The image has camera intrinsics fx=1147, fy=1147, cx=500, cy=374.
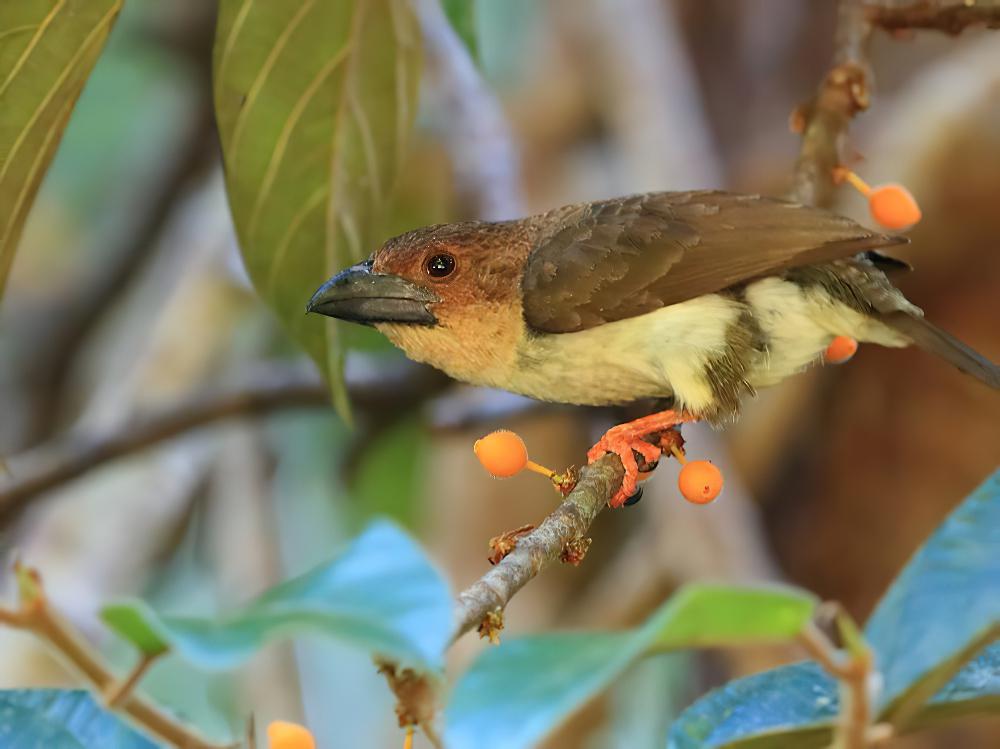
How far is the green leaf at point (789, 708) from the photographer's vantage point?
Result: 3.70ft

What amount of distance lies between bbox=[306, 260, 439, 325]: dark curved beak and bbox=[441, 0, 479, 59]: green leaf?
0.58m

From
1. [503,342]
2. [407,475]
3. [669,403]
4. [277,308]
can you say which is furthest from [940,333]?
[407,475]

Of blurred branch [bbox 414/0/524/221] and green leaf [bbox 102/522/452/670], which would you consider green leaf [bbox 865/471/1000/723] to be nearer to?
green leaf [bbox 102/522/452/670]

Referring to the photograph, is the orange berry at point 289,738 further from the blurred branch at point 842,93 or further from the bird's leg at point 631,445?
the blurred branch at point 842,93

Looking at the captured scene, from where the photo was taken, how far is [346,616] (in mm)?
862

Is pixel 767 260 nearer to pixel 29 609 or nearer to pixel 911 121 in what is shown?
pixel 29 609

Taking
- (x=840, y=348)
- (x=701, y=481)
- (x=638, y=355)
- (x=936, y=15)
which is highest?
(x=936, y=15)

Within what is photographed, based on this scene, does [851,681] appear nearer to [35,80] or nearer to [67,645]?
[67,645]

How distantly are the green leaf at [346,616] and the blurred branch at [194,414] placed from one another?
209 cm

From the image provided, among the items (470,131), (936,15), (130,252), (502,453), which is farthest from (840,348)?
(130,252)

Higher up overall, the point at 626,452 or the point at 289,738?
the point at 626,452

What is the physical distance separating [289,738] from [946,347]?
51.4 inches

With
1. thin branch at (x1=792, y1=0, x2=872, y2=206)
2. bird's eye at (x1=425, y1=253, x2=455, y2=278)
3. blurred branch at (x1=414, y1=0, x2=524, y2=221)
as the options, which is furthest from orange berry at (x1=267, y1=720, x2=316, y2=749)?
blurred branch at (x1=414, y1=0, x2=524, y2=221)

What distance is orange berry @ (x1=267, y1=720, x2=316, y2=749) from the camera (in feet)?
3.67
